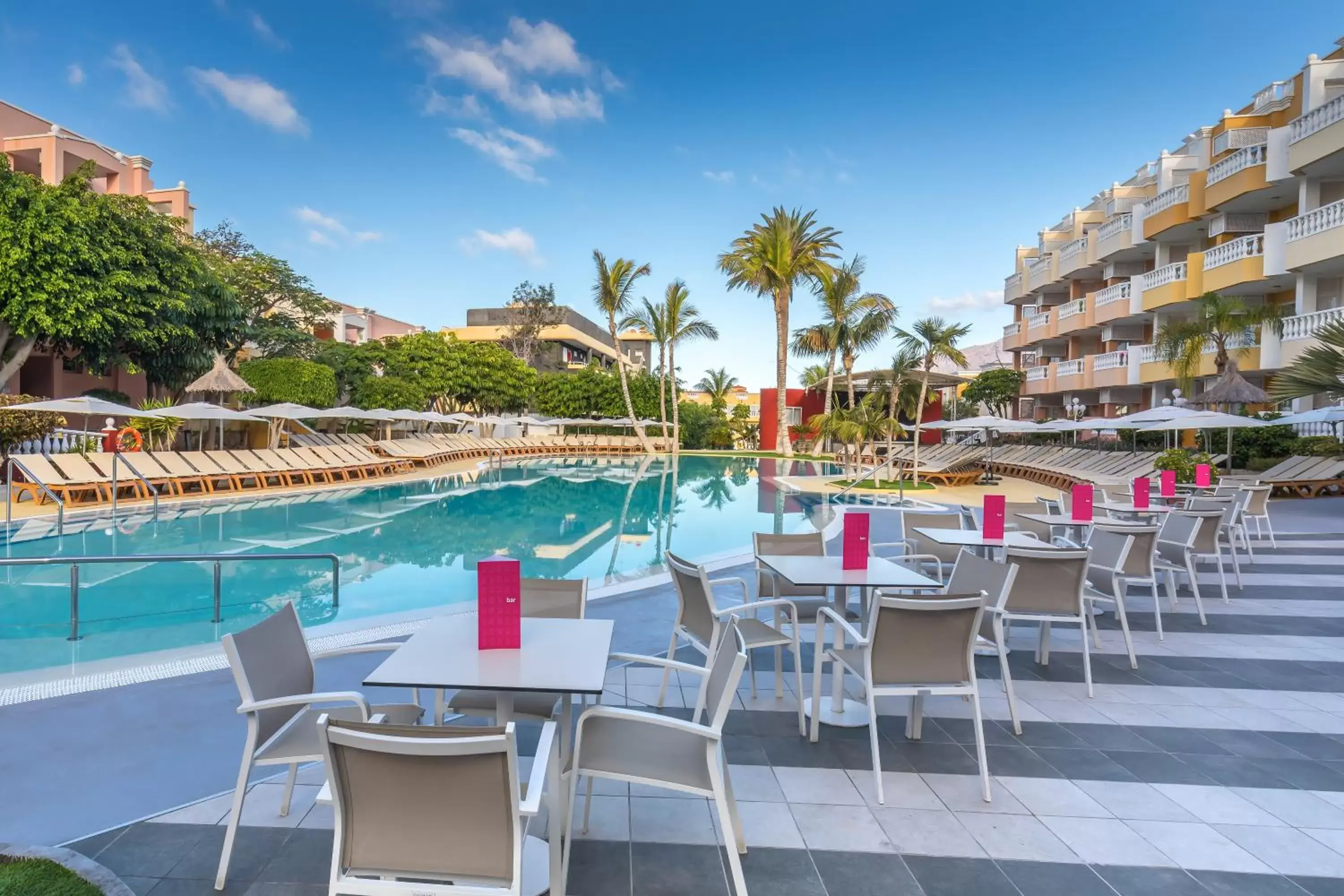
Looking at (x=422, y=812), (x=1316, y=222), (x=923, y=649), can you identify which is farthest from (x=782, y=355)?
(x=422, y=812)

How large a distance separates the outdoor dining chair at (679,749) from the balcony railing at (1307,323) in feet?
53.1

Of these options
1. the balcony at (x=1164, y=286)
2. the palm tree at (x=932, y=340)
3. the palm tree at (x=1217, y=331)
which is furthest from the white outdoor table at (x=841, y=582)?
the balcony at (x=1164, y=286)

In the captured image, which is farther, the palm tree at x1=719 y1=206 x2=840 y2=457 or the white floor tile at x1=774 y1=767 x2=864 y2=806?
the palm tree at x1=719 y1=206 x2=840 y2=457

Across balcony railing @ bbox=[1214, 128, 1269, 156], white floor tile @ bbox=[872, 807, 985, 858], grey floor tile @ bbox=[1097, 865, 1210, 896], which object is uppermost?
balcony railing @ bbox=[1214, 128, 1269, 156]

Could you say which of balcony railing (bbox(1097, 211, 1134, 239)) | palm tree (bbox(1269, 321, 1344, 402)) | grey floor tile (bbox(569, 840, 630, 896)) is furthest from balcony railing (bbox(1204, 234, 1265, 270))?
grey floor tile (bbox(569, 840, 630, 896))

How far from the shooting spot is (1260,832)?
8.57 ft

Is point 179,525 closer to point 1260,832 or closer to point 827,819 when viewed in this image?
point 827,819

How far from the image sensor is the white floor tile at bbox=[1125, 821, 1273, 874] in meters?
2.41

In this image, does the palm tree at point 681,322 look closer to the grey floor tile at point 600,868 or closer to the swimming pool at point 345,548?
the swimming pool at point 345,548

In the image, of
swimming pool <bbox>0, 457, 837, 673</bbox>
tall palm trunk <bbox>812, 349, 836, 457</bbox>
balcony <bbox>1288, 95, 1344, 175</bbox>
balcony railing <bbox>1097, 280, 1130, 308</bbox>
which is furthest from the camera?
tall palm trunk <bbox>812, 349, 836, 457</bbox>

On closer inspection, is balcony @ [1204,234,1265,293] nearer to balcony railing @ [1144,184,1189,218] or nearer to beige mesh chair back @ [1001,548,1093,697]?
balcony railing @ [1144,184,1189,218]

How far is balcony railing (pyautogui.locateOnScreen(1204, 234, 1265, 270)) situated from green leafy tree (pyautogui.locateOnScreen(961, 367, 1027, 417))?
10.3 metres

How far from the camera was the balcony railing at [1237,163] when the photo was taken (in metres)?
16.3

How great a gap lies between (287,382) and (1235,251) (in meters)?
26.7
